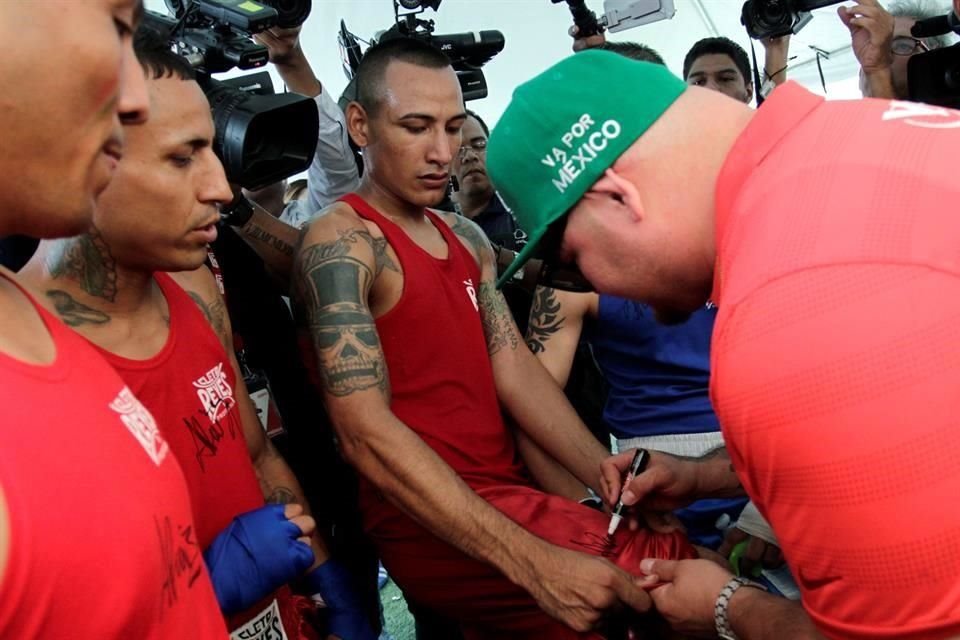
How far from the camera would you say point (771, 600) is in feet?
4.56

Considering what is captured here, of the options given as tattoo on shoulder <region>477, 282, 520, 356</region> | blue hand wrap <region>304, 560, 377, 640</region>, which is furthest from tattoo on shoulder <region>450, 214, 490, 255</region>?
blue hand wrap <region>304, 560, 377, 640</region>

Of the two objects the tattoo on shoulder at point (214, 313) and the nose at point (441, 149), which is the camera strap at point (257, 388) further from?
the nose at point (441, 149)

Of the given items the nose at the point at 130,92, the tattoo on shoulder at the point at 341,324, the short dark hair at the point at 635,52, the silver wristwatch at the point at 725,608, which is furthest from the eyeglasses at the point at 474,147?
the nose at the point at 130,92

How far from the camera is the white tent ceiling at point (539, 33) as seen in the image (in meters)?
6.21

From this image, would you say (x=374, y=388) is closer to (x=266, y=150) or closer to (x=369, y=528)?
(x=369, y=528)

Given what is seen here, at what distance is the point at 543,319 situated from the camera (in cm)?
258

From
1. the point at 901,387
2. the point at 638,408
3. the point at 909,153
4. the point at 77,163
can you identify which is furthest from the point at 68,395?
the point at 638,408

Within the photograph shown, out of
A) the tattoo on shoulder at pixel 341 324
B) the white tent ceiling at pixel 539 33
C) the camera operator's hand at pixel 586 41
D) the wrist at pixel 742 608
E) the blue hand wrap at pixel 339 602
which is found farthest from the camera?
the white tent ceiling at pixel 539 33

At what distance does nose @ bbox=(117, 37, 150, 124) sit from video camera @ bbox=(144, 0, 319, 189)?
923 mm

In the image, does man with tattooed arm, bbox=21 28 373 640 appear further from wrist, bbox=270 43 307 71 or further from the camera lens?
wrist, bbox=270 43 307 71

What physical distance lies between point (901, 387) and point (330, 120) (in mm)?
3013

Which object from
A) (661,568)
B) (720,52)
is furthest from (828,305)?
(720,52)
